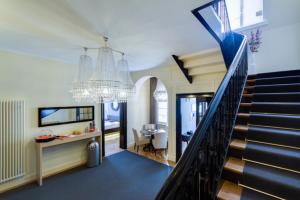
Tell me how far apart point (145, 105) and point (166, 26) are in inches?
192

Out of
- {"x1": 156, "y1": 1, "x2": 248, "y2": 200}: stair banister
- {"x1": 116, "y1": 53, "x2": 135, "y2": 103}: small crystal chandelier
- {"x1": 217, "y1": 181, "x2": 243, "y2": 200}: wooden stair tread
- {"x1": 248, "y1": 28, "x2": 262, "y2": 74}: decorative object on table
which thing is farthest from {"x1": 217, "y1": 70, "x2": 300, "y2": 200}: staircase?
{"x1": 116, "y1": 53, "x2": 135, "y2": 103}: small crystal chandelier

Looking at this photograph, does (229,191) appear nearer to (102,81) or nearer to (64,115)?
(102,81)

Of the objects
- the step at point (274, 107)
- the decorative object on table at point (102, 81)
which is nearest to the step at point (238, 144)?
the step at point (274, 107)

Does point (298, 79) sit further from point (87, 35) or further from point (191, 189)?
point (87, 35)

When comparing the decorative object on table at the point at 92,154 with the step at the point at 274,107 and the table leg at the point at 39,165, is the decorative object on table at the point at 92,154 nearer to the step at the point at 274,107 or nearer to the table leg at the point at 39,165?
the table leg at the point at 39,165

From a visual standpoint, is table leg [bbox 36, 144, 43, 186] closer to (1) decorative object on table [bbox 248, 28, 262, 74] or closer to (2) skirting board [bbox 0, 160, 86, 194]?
(2) skirting board [bbox 0, 160, 86, 194]

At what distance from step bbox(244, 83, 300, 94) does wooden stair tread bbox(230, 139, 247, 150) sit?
1177mm

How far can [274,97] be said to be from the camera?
7.35 ft

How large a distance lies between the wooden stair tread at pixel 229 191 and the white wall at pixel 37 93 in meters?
3.99

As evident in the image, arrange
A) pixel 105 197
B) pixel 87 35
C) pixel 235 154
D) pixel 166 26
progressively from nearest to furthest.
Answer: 1. pixel 235 154
2. pixel 166 26
3. pixel 87 35
4. pixel 105 197

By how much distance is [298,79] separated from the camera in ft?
7.99

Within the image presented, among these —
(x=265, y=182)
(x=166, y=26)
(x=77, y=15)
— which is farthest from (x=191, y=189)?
(x=77, y=15)

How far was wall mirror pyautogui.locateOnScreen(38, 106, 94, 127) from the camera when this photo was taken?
3.68 m

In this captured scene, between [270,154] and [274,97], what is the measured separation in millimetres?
1134
